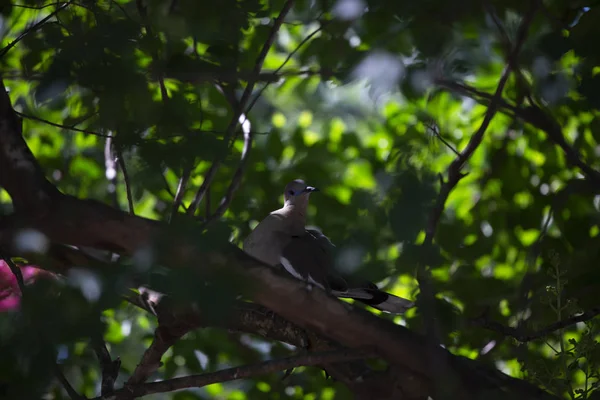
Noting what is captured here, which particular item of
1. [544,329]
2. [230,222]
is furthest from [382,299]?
[230,222]

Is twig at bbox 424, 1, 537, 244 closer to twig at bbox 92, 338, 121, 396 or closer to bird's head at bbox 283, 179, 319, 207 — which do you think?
twig at bbox 92, 338, 121, 396

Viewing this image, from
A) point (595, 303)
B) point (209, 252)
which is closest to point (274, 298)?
point (209, 252)

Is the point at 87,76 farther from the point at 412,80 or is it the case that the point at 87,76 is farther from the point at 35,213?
the point at 412,80

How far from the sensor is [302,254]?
335 cm

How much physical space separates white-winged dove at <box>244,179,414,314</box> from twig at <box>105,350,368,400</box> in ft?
2.78

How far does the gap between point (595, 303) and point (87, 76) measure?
3074 millimetres

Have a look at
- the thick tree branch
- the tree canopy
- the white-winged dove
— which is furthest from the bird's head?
the thick tree branch

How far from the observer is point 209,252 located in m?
1.53

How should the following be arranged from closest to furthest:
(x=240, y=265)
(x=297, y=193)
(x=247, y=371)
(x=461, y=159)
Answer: (x=240, y=265) → (x=247, y=371) → (x=461, y=159) → (x=297, y=193)

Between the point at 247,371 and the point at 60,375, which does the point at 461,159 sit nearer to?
the point at 247,371

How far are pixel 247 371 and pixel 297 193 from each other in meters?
1.95

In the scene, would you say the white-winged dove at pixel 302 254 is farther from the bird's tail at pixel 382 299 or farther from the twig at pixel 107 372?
the twig at pixel 107 372

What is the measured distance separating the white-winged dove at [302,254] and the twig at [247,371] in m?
0.85

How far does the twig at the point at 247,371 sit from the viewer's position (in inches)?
80.5
